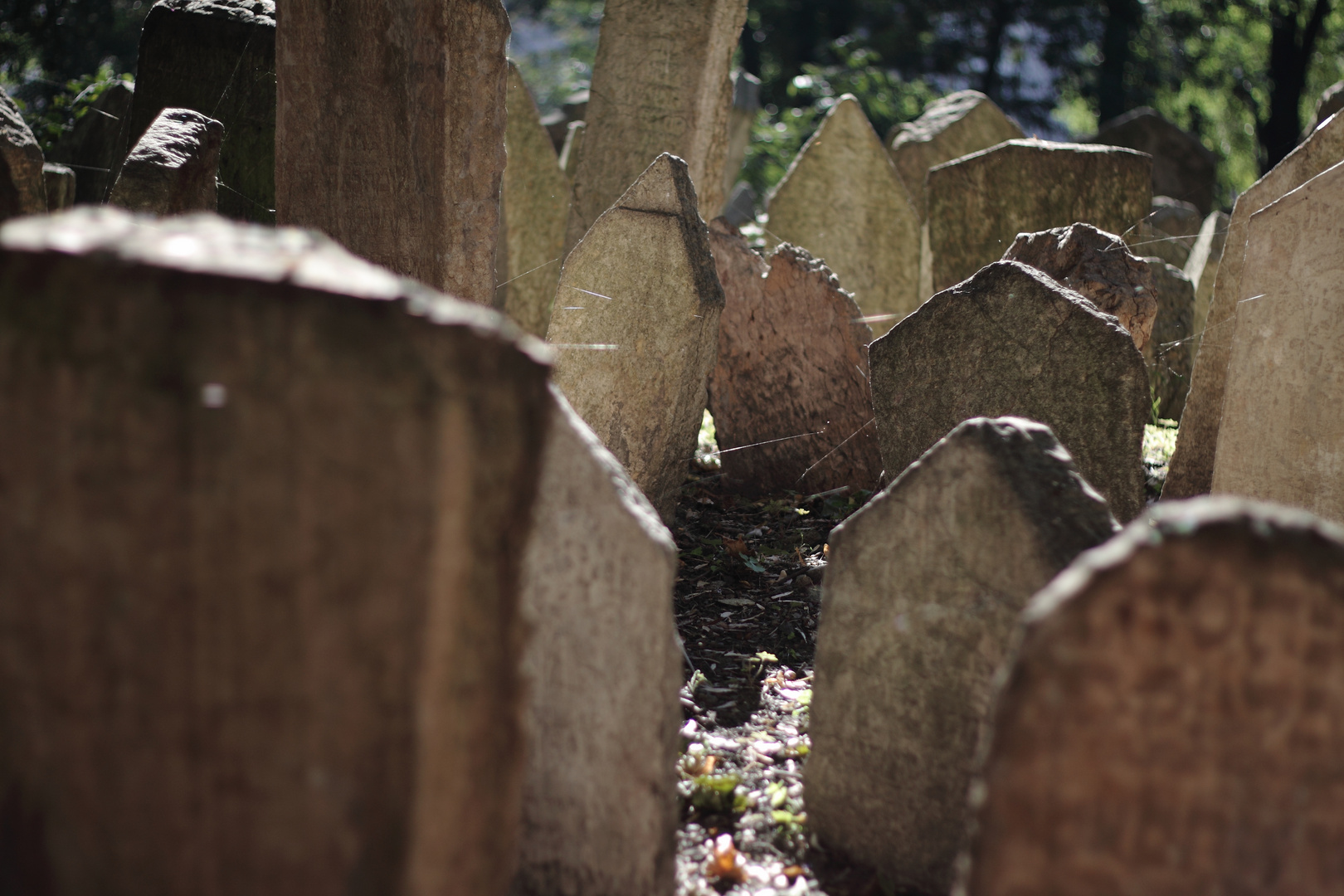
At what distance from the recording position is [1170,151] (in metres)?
10.0

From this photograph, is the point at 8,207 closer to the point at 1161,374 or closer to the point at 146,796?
the point at 146,796

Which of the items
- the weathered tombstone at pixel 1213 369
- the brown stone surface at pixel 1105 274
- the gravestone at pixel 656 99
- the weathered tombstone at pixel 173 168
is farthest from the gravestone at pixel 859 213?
the weathered tombstone at pixel 173 168

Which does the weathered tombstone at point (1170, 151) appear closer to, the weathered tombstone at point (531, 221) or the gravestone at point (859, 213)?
the gravestone at point (859, 213)

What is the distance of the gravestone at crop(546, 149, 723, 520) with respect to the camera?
11.7ft

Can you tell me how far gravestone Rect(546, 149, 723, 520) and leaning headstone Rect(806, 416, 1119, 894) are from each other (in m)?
1.63

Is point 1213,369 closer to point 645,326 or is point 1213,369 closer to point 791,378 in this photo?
point 791,378

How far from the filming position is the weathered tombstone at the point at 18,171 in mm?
4164

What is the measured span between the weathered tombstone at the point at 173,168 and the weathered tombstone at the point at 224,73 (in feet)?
3.13

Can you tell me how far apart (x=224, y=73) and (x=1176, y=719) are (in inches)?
182

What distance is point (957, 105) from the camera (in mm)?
7688

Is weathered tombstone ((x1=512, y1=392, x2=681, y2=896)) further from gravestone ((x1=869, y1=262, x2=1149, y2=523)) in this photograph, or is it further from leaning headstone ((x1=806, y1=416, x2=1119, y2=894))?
gravestone ((x1=869, y1=262, x2=1149, y2=523))

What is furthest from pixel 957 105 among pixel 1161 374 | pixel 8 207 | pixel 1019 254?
pixel 8 207

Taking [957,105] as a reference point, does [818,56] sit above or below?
above

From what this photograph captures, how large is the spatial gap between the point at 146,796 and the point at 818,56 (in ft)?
58.0
